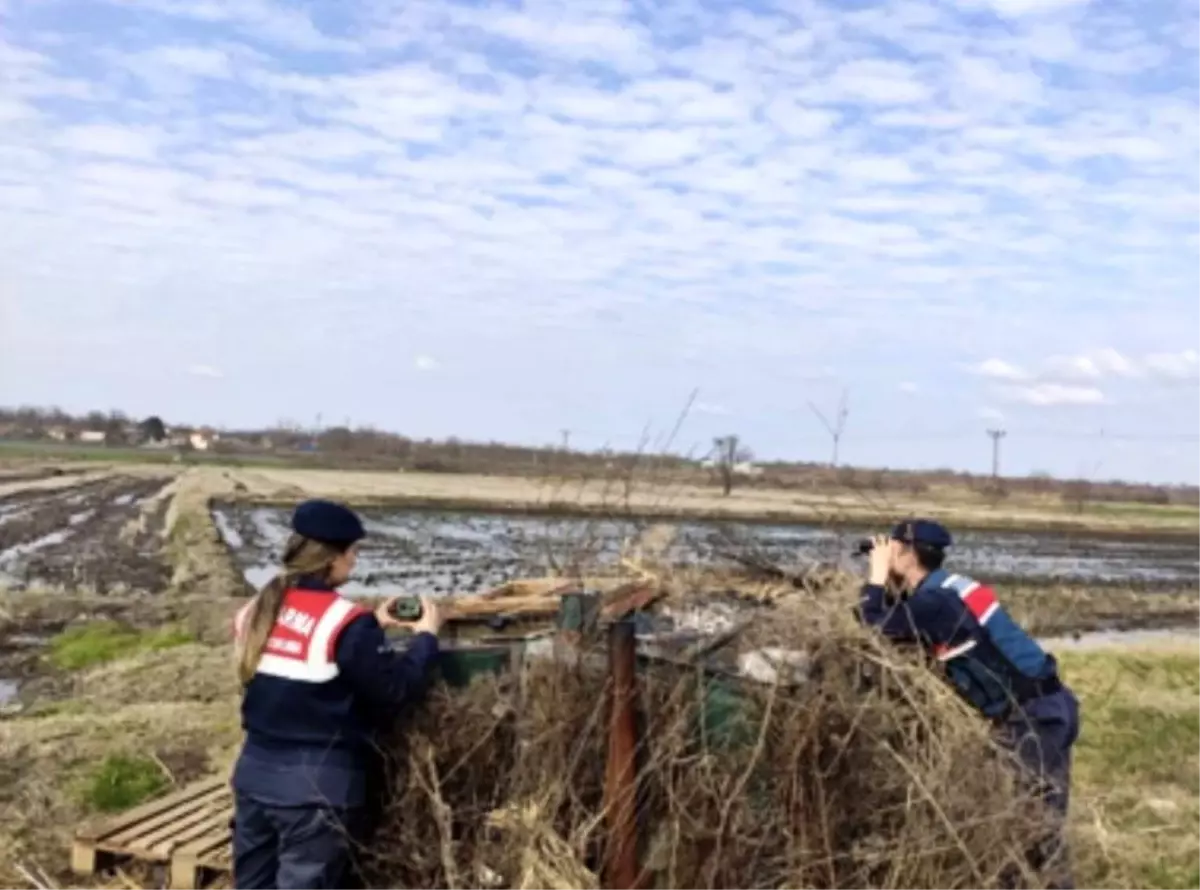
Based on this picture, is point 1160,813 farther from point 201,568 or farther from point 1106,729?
point 201,568

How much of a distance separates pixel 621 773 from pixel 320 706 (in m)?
1.10

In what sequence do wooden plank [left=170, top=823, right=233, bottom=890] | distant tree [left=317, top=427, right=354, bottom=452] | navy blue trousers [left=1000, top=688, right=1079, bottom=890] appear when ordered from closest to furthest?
1. navy blue trousers [left=1000, top=688, right=1079, bottom=890]
2. wooden plank [left=170, top=823, right=233, bottom=890]
3. distant tree [left=317, top=427, right=354, bottom=452]

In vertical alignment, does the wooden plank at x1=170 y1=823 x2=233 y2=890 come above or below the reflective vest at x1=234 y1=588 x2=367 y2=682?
below

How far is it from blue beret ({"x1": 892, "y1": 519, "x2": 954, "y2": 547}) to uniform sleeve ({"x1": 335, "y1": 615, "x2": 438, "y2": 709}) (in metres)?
2.31

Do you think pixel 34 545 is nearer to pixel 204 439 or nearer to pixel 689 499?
pixel 689 499

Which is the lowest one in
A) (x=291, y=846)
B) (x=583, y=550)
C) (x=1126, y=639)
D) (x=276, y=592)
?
(x=1126, y=639)

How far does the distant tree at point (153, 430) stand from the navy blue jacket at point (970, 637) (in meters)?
121

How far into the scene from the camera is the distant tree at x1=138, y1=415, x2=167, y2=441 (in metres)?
120

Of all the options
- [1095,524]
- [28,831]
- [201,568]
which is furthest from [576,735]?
[1095,524]

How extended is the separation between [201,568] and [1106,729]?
54.6 feet

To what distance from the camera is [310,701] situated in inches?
173

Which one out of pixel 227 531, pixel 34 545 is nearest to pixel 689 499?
pixel 34 545

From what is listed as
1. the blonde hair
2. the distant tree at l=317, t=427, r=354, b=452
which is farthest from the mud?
the distant tree at l=317, t=427, r=354, b=452

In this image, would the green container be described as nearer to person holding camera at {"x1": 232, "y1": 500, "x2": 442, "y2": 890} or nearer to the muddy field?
person holding camera at {"x1": 232, "y1": 500, "x2": 442, "y2": 890}
